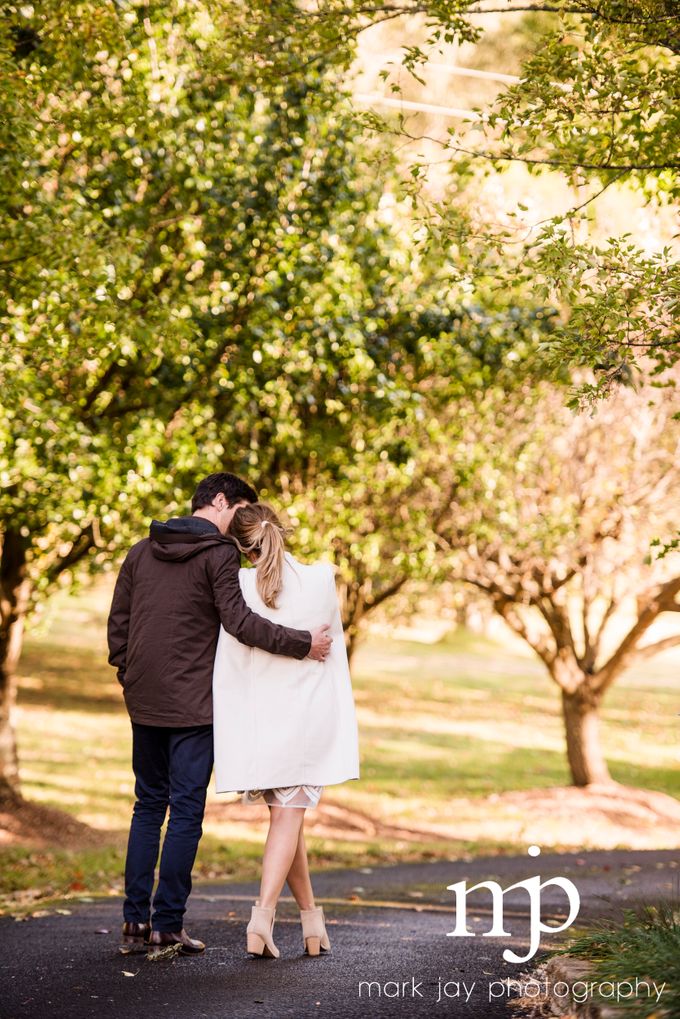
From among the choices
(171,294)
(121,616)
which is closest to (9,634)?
(171,294)

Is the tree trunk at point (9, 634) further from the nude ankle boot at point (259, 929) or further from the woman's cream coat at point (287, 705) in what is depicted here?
the nude ankle boot at point (259, 929)

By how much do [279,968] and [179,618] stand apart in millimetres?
1680

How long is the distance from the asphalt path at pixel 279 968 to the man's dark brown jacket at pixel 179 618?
1156 millimetres

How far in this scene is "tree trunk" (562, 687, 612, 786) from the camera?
15922 millimetres

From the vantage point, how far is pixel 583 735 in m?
16.0

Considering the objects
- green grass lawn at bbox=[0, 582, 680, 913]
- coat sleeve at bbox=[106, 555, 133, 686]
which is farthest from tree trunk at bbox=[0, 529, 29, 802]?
coat sleeve at bbox=[106, 555, 133, 686]

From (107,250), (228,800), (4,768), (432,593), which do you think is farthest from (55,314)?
(432,593)

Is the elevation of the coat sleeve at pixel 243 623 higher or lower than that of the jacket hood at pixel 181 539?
lower

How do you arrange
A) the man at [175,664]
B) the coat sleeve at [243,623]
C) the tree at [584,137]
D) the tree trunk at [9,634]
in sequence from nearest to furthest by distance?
the coat sleeve at [243,623]
the man at [175,664]
the tree at [584,137]
the tree trunk at [9,634]

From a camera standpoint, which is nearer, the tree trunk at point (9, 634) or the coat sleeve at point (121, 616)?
the coat sleeve at point (121, 616)

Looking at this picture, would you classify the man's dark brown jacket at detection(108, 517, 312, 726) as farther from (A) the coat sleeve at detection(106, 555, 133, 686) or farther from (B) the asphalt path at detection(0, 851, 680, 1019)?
(B) the asphalt path at detection(0, 851, 680, 1019)

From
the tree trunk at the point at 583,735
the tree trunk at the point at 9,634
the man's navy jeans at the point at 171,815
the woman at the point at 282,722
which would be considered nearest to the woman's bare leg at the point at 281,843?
the woman at the point at 282,722

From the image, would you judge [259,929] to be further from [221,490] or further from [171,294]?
[171,294]

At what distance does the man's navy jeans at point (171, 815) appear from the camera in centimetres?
527
